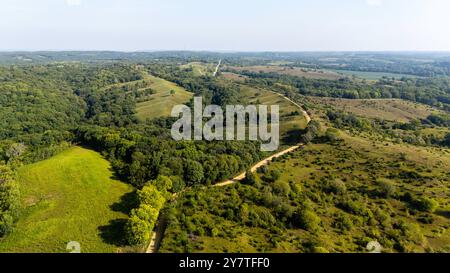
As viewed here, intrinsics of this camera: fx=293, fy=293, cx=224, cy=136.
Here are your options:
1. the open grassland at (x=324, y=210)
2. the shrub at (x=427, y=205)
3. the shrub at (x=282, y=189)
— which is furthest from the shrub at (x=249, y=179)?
the shrub at (x=427, y=205)

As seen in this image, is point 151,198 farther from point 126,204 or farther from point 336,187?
→ point 336,187

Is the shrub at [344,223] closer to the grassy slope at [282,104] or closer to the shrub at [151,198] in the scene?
the shrub at [151,198]

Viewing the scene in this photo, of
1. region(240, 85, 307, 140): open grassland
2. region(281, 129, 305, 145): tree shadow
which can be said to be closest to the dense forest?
region(281, 129, 305, 145): tree shadow

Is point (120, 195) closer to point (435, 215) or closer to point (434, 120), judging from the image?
point (435, 215)

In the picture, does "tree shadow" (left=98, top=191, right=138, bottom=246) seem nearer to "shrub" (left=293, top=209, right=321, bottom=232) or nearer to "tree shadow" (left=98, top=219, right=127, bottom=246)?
"tree shadow" (left=98, top=219, right=127, bottom=246)

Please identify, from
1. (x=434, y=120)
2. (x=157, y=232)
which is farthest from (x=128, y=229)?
(x=434, y=120)
